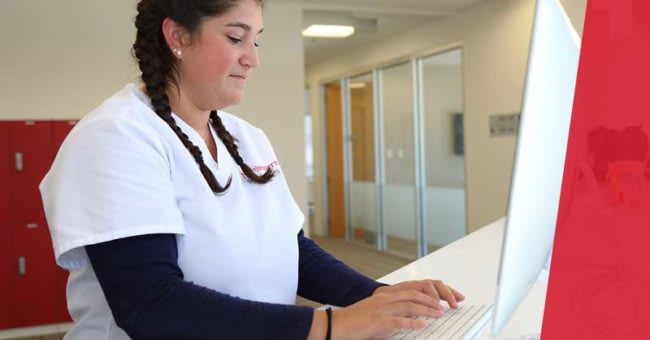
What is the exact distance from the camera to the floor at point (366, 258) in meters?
6.34

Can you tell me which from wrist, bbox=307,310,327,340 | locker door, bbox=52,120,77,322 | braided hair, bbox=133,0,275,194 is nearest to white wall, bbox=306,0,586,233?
locker door, bbox=52,120,77,322

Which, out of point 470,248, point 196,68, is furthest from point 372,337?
point 470,248

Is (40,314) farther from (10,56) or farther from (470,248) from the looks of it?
(470,248)

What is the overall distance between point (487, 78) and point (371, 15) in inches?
58.3

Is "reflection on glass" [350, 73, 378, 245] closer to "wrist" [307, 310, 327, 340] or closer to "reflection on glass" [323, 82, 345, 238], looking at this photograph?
"reflection on glass" [323, 82, 345, 238]

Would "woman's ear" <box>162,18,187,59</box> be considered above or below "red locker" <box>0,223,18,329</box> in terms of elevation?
above

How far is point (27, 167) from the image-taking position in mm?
4398

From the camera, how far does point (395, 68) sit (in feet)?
23.1

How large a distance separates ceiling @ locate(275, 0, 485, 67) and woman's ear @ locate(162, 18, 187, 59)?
14.7ft

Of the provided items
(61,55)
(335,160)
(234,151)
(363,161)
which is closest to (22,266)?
(61,55)

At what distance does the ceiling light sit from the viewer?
21.2 feet

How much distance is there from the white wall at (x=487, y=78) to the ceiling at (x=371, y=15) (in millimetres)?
188

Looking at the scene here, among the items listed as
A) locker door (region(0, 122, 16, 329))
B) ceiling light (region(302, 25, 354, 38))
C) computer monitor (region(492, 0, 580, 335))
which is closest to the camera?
computer monitor (region(492, 0, 580, 335))

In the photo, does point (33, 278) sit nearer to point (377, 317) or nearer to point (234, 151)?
point (234, 151)
